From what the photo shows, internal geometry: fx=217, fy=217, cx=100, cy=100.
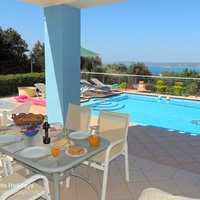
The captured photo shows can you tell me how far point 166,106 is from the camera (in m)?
8.79

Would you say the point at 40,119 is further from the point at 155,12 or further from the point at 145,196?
the point at 155,12

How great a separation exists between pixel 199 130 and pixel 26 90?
255 inches

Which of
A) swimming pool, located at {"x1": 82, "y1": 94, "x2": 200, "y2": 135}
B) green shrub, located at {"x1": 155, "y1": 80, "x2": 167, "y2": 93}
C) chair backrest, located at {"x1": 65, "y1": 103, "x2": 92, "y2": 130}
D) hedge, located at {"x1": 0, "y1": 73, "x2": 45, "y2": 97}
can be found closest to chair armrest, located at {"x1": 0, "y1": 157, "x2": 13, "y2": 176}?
chair backrest, located at {"x1": 65, "y1": 103, "x2": 92, "y2": 130}

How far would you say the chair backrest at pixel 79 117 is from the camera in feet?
9.70

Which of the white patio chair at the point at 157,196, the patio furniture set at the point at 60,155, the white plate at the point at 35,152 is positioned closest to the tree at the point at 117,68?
the patio furniture set at the point at 60,155

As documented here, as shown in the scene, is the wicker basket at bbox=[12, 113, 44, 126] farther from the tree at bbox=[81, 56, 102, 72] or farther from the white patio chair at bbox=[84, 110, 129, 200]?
the tree at bbox=[81, 56, 102, 72]

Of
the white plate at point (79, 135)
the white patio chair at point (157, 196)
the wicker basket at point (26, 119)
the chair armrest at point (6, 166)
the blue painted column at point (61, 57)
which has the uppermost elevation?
the blue painted column at point (61, 57)

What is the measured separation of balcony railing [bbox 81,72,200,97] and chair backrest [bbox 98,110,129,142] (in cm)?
741

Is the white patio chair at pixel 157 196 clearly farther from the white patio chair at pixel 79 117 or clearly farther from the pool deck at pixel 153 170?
the white patio chair at pixel 79 117

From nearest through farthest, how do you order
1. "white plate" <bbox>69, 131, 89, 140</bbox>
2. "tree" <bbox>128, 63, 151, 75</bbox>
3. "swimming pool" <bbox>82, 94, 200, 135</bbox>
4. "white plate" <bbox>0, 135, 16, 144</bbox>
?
1. "white plate" <bbox>0, 135, 16, 144</bbox>
2. "white plate" <bbox>69, 131, 89, 140</bbox>
3. "swimming pool" <bbox>82, 94, 200, 135</bbox>
4. "tree" <bbox>128, 63, 151, 75</bbox>

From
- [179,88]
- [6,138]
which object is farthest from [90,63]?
[6,138]

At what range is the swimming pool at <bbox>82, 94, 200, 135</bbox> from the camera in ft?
22.7

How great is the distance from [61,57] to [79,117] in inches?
55.7

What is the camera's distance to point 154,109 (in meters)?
8.49
